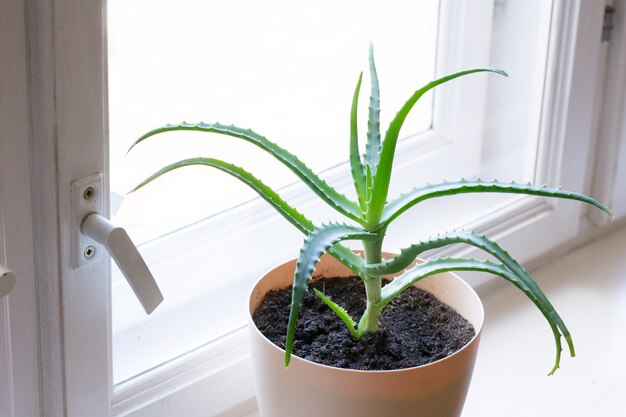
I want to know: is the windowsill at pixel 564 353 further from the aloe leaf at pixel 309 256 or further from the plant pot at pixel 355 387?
the aloe leaf at pixel 309 256

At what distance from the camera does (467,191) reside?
776 mm

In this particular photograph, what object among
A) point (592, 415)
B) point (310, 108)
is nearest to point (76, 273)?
point (310, 108)

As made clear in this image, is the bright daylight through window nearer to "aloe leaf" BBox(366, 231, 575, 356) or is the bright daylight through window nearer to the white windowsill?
the white windowsill

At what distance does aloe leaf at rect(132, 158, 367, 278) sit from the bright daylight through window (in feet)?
0.55

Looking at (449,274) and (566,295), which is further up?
(449,274)

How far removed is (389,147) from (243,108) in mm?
380

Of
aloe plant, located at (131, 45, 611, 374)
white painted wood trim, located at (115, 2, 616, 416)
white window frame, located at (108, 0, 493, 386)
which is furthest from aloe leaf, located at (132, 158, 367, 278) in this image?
white painted wood trim, located at (115, 2, 616, 416)

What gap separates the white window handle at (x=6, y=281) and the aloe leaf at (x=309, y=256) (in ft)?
0.69

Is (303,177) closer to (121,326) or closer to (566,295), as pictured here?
(121,326)

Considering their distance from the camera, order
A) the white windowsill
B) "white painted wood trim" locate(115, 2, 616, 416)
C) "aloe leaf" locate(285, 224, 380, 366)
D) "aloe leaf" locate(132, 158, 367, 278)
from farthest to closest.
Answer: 1. "white painted wood trim" locate(115, 2, 616, 416)
2. the white windowsill
3. "aloe leaf" locate(132, 158, 367, 278)
4. "aloe leaf" locate(285, 224, 380, 366)

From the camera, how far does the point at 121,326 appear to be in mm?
982

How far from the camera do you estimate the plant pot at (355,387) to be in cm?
78

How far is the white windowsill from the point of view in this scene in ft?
3.59

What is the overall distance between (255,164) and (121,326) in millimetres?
280
